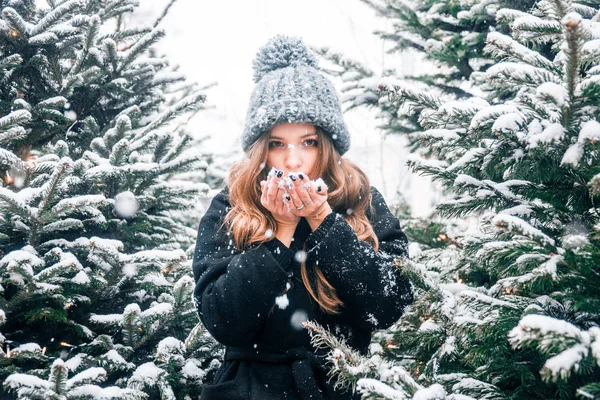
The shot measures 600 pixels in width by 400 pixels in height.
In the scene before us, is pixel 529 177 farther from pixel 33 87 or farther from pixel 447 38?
pixel 33 87

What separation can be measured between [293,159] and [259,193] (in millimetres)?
286

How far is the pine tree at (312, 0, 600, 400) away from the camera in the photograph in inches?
43.9

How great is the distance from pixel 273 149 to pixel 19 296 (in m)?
1.50

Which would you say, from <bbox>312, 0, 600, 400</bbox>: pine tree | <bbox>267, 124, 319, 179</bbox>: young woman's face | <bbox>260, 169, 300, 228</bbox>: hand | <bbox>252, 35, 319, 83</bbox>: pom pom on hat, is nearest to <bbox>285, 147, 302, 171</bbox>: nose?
<bbox>267, 124, 319, 179</bbox>: young woman's face

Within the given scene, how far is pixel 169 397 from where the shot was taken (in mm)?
2188

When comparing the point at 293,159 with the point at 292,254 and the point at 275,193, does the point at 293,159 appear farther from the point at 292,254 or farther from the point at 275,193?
the point at 292,254

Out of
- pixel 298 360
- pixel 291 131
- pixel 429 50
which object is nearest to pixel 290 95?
pixel 291 131

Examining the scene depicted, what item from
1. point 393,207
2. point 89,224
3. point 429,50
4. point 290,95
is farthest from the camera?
point 393,207

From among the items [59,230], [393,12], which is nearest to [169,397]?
[59,230]

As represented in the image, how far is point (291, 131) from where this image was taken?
2.19 meters

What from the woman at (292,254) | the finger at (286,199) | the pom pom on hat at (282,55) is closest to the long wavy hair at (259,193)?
the woman at (292,254)

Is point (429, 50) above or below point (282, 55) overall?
below

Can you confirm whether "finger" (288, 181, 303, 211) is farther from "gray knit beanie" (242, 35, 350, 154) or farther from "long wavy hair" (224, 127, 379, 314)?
"gray knit beanie" (242, 35, 350, 154)

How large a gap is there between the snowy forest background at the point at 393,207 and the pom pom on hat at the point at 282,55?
62cm
